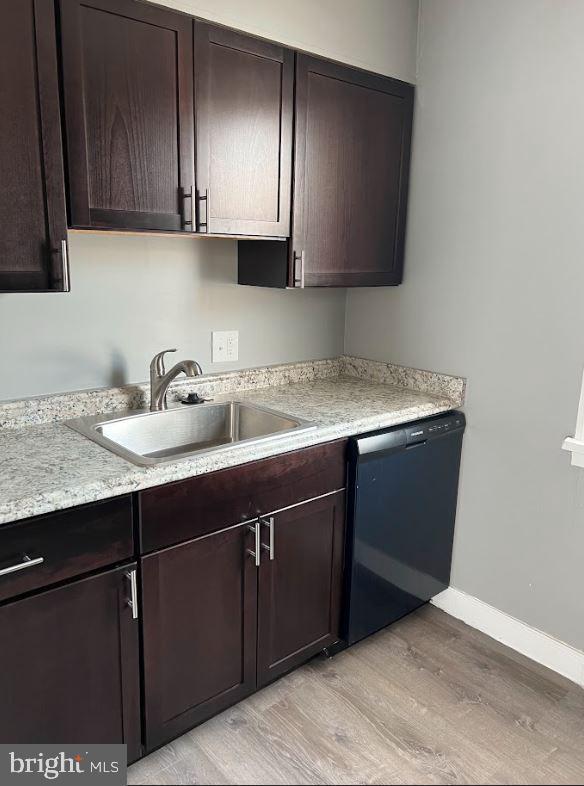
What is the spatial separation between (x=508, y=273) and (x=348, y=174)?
2.08ft

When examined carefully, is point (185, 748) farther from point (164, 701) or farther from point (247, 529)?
point (247, 529)

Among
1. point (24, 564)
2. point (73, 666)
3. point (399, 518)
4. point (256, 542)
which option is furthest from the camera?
point (399, 518)

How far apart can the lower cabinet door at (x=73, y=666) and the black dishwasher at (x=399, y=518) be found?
780 millimetres

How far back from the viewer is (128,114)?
1.57m

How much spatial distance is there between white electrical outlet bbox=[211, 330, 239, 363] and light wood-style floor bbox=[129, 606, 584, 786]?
43.3 inches

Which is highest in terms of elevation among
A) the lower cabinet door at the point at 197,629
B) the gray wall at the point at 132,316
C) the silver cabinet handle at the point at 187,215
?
the silver cabinet handle at the point at 187,215

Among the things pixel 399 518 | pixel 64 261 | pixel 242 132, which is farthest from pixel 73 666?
pixel 242 132

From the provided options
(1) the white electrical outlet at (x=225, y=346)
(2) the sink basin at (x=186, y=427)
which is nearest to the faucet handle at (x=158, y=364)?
(2) the sink basin at (x=186, y=427)

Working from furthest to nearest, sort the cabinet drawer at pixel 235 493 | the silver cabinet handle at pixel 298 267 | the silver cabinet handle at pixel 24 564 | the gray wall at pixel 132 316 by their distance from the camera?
the silver cabinet handle at pixel 298 267, the gray wall at pixel 132 316, the cabinet drawer at pixel 235 493, the silver cabinet handle at pixel 24 564

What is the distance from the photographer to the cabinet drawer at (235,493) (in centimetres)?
150

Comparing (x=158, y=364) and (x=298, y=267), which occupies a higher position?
(x=298, y=267)

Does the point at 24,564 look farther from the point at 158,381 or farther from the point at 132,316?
the point at 132,316

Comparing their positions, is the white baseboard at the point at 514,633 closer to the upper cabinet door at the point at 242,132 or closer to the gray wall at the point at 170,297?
the gray wall at the point at 170,297

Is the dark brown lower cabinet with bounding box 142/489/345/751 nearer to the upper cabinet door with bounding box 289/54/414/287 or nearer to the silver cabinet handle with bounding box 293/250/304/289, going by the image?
the silver cabinet handle with bounding box 293/250/304/289
